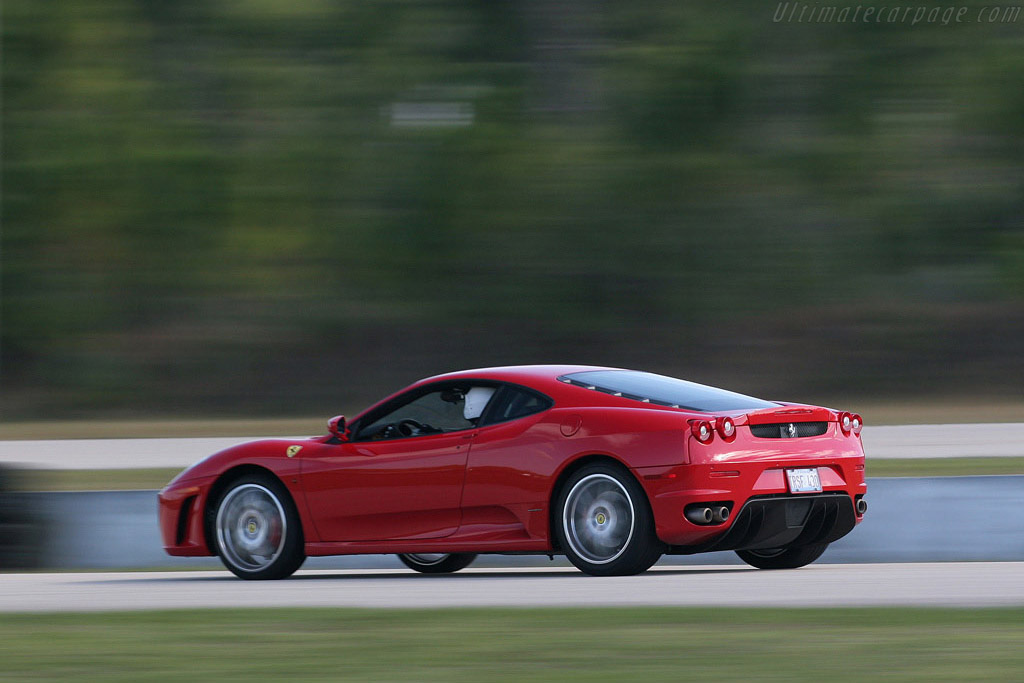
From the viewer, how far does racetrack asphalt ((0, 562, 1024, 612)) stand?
293 inches

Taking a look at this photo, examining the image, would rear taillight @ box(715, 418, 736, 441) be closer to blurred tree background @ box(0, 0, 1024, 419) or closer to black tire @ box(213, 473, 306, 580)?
black tire @ box(213, 473, 306, 580)

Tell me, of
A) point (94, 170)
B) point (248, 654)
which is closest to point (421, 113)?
point (94, 170)

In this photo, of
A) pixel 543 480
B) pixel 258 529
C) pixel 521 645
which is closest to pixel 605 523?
pixel 543 480

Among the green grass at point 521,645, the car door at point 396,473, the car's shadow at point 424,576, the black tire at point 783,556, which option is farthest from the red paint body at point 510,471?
the green grass at point 521,645

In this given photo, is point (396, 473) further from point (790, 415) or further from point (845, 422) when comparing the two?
point (845, 422)

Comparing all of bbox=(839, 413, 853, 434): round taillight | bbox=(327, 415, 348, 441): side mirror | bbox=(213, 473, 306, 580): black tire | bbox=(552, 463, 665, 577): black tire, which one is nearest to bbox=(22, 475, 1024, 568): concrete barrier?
bbox=(213, 473, 306, 580): black tire

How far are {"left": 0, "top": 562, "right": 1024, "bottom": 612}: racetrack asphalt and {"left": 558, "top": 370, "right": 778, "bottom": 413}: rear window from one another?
A: 3.08 ft

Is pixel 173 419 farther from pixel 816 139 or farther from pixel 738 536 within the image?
pixel 738 536

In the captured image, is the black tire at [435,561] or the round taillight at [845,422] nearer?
the round taillight at [845,422]

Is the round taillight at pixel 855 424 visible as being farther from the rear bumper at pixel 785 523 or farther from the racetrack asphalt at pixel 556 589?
the racetrack asphalt at pixel 556 589

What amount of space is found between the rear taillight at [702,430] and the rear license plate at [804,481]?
1.82 ft

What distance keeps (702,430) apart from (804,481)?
76cm

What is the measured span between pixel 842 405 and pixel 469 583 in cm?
1861

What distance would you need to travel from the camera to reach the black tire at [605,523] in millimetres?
8516
